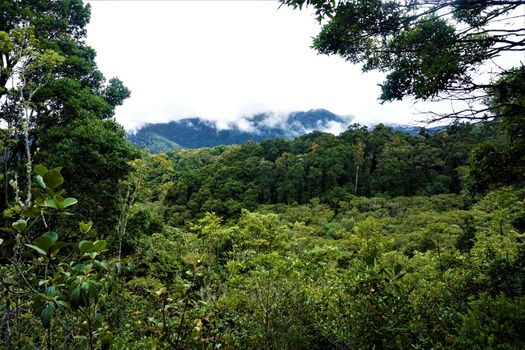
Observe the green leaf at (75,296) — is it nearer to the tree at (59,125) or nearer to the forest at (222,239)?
the forest at (222,239)

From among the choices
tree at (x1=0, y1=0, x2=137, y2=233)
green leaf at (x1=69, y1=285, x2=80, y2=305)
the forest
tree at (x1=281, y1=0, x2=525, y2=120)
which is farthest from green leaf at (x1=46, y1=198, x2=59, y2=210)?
tree at (x1=0, y1=0, x2=137, y2=233)

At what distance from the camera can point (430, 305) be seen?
2.91 metres

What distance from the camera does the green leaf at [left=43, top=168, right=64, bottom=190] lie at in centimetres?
110

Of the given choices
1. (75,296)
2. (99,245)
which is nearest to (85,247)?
(99,245)

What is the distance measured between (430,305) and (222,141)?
18194 cm

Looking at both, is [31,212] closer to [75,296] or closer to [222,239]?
[75,296]

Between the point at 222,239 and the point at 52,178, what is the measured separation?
27.7 feet

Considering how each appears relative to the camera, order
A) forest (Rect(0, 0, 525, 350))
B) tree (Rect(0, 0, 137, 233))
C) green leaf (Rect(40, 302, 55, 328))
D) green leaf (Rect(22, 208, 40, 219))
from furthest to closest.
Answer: tree (Rect(0, 0, 137, 233)) < forest (Rect(0, 0, 525, 350)) < green leaf (Rect(22, 208, 40, 219)) < green leaf (Rect(40, 302, 55, 328))

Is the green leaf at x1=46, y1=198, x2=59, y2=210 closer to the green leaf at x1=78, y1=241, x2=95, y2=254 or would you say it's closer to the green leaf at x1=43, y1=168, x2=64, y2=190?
the green leaf at x1=43, y1=168, x2=64, y2=190

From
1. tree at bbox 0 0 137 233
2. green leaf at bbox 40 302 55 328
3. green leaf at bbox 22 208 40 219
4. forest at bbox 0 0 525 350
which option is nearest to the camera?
green leaf at bbox 40 302 55 328

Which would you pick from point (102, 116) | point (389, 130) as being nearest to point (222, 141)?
point (389, 130)

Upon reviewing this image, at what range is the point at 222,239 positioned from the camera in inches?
366

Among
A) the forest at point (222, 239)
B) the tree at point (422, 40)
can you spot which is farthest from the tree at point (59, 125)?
the tree at point (422, 40)

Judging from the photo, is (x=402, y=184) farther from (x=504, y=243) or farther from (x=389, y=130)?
(x=504, y=243)
